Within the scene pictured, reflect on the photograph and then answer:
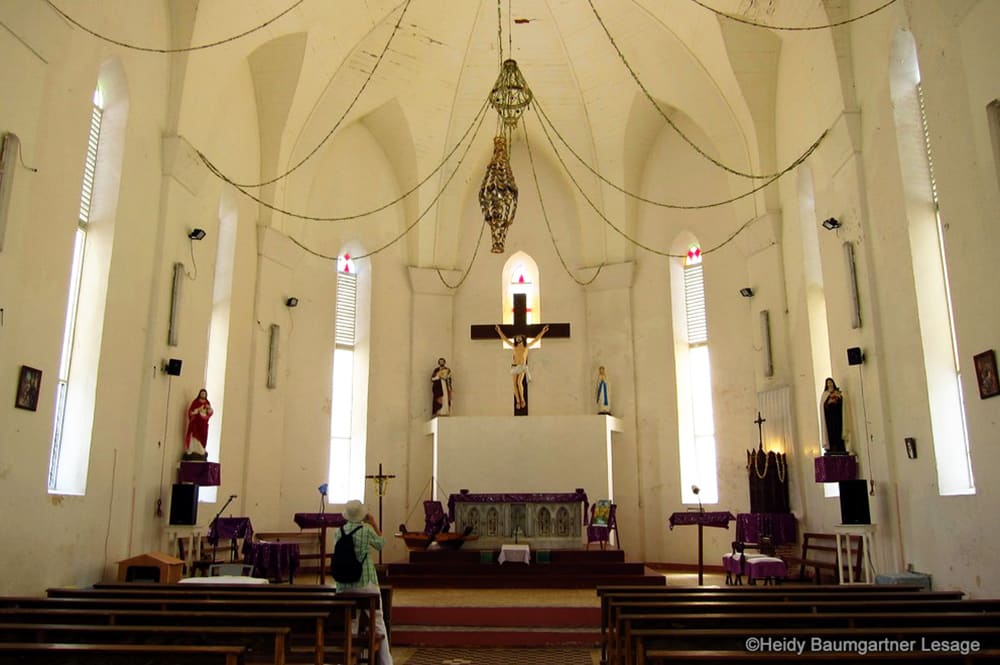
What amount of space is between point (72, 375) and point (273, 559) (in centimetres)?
384

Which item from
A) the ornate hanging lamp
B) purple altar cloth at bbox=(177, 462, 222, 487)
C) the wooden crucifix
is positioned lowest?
purple altar cloth at bbox=(177, 462, 222, 487)

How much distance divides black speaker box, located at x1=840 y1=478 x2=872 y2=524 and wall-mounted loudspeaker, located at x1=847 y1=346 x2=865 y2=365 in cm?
158

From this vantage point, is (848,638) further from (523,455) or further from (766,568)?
(523,455)

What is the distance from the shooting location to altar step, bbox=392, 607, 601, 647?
30.8ft

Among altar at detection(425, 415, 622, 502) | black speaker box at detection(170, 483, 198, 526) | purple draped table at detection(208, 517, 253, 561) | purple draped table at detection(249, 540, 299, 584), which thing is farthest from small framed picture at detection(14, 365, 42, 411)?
altar at detection(425, 415, 622, 502)

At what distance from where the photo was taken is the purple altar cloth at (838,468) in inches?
440

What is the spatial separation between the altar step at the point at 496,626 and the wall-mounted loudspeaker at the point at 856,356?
4.87 metres

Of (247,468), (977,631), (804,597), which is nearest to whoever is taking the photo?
(977,631)

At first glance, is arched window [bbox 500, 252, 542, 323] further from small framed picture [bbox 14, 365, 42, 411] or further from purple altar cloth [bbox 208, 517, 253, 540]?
small framed picture [bbox 14, 365, 42, 411]

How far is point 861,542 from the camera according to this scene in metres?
11.1

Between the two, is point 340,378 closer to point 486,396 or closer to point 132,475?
point 486,396

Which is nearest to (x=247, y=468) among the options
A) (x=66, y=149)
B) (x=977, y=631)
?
(x=66, y=149)

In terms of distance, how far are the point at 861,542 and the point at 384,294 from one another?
10.4 meters

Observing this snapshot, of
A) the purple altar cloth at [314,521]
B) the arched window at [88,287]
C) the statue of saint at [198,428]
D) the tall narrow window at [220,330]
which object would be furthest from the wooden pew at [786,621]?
the tall narrow window at [220,330]
